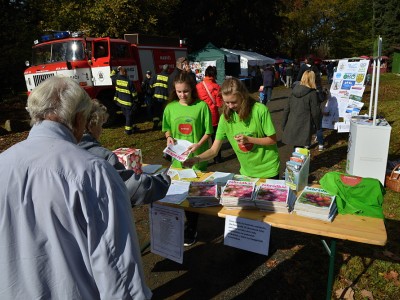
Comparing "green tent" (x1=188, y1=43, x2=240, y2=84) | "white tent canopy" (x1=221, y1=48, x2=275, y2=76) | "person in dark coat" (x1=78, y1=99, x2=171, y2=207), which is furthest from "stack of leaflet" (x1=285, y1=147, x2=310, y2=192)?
"white tent canopy" (x1=221, y1=48, x2=275, y2=76)

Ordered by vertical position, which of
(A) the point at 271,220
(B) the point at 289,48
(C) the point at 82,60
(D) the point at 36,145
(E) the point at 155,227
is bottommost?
(E) the point at 155,227

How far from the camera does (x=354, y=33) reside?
42094 millimetres

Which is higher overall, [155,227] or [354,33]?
[354,33]

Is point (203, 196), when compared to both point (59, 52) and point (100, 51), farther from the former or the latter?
point (59, 52)

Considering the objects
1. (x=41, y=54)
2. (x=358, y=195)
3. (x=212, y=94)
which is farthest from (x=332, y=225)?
(x=41, y=54)

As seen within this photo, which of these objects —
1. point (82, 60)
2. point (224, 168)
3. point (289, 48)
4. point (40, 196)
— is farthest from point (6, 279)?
point (289, 48)

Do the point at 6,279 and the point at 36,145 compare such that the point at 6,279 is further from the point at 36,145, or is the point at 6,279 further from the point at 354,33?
the point at 354,33

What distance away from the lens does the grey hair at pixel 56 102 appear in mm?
1276

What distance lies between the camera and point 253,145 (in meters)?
2.98

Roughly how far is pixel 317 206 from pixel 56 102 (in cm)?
180

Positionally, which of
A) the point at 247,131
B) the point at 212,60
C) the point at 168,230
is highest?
the point at 212,60

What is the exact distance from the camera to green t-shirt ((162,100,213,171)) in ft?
10.9

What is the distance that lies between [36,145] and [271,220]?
5.34 ft

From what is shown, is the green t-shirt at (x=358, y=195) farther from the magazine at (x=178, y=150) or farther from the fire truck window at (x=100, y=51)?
the fire truck window at (x=100, y=51)
